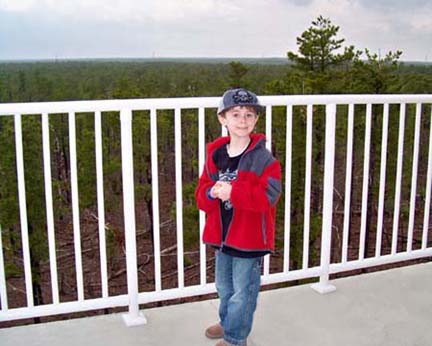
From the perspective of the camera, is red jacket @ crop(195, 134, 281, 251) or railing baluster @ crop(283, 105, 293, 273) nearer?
red jacket @ crop(195, 134, 281, 251)

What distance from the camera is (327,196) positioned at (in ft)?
8.97

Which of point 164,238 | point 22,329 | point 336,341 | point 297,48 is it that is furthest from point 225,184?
point 164,238

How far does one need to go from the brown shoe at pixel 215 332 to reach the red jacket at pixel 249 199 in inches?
18.8

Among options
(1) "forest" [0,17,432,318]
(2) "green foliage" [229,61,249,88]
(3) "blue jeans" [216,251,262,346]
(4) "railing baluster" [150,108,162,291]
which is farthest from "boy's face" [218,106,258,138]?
(2) "green foliage" [229,61,249,88]

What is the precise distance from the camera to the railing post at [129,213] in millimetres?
2297

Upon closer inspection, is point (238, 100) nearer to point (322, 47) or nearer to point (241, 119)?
point (241, 119)

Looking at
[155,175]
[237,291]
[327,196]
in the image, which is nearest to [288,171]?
[327,196]

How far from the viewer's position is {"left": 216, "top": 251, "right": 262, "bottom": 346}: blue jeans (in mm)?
1911

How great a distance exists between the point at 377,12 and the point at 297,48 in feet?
9.67

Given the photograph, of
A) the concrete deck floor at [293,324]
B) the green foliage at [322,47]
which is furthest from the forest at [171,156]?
the concrete deck floor at [293,324]

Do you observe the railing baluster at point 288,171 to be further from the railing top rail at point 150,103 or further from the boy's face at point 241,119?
the boy's face at point 241,119

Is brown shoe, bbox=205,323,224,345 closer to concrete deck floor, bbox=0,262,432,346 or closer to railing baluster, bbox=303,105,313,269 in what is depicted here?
concrete deck floor, bbox=0,262,432,346

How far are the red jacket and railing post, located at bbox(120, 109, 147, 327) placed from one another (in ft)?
1.69

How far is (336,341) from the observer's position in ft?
7.24
